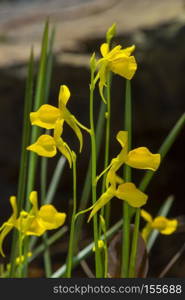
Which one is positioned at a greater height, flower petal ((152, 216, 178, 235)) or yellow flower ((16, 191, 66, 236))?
yellow flower ((16, 191, 66, 236))

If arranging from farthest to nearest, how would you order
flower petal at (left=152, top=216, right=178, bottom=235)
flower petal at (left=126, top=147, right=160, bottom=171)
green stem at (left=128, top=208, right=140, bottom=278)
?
flower petal at (left=152, top=216, right=178, bottom=235), green stem at (left=128, top=208, right=140, bottom=278), flower petal at (left=126, top=147, right=160, bottom=171)

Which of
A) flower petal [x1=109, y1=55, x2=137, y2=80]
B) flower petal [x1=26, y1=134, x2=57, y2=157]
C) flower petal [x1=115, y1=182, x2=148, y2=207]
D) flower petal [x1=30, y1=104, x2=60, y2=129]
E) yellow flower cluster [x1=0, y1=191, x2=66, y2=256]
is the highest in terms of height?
flower petal [x1=109, y1=55, x2=137, y2=80]

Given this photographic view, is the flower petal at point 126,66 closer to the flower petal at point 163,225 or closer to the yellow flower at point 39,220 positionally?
the yellow flower at point 39,220

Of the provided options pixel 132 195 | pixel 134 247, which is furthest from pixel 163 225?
pixel 132 195

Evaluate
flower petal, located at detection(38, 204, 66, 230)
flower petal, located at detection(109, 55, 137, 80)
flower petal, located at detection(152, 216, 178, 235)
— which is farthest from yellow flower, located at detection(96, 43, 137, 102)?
flower petal, located at detection(152, 216, 178, 235)

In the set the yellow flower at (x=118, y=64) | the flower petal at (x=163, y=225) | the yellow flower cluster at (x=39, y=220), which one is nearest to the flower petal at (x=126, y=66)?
the yellow flower at (x=118, y=64)

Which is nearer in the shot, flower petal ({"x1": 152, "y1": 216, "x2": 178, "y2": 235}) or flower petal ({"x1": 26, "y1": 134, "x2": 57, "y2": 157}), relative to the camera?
flower petal ({"x1": 26, "y1": 134, "x2": 57, "y2": 157})

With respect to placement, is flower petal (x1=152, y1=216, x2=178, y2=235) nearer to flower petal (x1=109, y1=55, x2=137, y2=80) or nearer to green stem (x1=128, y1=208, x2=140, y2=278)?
green stem (x1=128, y1=208, x2=140, y2=278)
